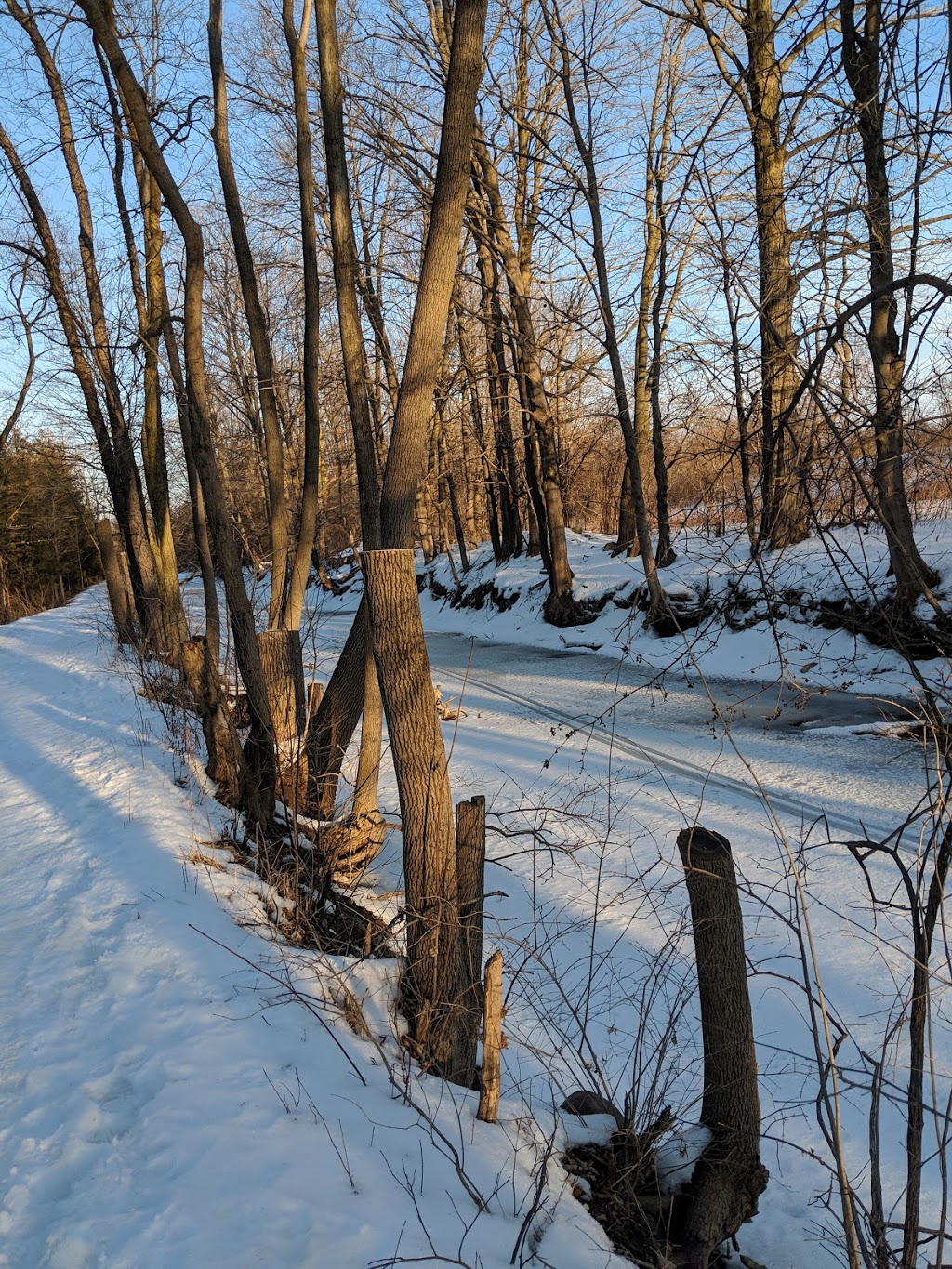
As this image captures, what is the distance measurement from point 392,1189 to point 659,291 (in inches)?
628

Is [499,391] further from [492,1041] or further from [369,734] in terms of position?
[492,1041]

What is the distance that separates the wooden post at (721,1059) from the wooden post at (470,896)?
91 cm

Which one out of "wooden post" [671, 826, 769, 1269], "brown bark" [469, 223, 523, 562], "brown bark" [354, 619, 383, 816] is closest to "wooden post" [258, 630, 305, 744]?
"brown bark" [354, 619, 383, 816]

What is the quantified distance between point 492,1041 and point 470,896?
62 centimetres

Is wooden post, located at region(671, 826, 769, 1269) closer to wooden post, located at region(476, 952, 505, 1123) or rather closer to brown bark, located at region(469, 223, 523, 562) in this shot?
wooden post, located at region(476, 952, 505, 1123)

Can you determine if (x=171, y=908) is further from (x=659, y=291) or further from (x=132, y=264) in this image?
(x=659, y=291)

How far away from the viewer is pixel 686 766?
7699 mm

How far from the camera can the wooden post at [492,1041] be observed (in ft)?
10.6

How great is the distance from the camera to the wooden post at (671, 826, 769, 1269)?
3.06m

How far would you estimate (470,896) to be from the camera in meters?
3.69

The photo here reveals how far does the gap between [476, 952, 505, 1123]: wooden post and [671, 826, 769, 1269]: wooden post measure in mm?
753

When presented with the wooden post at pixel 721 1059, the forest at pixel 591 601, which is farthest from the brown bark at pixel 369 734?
the wooden post at pixel 721 1059

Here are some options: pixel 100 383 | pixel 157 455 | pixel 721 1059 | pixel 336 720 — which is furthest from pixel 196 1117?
pixel 100 383

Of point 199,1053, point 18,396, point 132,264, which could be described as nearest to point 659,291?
point 132,264
